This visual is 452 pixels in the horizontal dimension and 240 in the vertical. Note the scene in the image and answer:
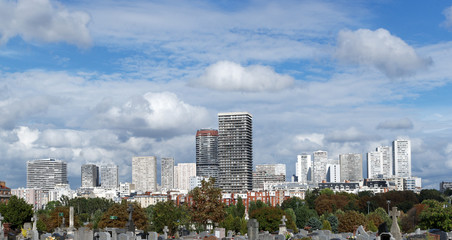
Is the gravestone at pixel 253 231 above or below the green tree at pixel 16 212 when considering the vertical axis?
above

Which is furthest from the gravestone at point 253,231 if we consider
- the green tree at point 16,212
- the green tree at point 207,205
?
the green tree at point 16,212

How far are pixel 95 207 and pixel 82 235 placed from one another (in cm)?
10606

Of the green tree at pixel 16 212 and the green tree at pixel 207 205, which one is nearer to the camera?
the green tree at pixel 207 205

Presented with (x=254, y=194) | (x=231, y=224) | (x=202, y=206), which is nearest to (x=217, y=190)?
(x=202, y=206)

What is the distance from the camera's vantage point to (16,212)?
200 feet

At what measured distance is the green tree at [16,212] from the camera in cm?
5997

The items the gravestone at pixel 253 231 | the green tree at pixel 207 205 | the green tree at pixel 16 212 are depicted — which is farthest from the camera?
the green tree at pixel 16 212

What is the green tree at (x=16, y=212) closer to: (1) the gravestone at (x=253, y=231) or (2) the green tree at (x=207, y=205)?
(2) the green tree at (x=207, y=205)

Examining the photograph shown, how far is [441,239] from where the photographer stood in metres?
25.9

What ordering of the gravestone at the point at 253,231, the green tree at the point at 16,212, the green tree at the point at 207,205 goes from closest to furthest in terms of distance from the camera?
1. the gravestone at the point at 253,231
2. the green tree at the point at 207,205
3. the green tree at the point at 16,212

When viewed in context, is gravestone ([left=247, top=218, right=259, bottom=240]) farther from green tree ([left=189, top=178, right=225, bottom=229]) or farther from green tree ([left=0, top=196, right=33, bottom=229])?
green tree ([left=0, top=196, right=33, bottom=229])

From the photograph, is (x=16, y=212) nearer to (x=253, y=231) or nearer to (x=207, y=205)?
(x=207, y=205)

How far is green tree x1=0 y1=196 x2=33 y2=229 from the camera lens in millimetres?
59969

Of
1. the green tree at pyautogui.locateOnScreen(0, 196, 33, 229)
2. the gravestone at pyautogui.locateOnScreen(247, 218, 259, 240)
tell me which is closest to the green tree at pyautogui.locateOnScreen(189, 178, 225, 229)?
the green tree at pyautogui.locateOnScreen(0, 196, 33, 229)
